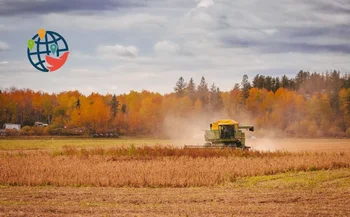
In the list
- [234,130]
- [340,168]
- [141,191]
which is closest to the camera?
[141,191]

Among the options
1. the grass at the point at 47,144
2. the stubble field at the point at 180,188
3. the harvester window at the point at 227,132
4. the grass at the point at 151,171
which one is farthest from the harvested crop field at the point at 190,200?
the grass at the point at 47,144

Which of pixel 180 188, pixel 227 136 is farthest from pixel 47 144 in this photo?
pixel 180 188

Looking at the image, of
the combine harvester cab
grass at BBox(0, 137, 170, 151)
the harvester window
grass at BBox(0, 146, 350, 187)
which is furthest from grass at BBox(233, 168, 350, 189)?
grass at BBox(0, 137, 170, 151)

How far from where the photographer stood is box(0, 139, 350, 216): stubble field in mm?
17281

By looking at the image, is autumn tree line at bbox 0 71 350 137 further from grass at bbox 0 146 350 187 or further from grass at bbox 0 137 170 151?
grass at bbox 0 146 350 187

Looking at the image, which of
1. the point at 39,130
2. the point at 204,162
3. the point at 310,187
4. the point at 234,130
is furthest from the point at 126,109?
the point at 310,187

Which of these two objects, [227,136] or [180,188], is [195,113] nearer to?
[227,136]

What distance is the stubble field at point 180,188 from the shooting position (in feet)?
56.7

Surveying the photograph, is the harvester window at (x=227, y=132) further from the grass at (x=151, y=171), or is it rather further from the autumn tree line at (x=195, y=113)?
the autumn tree line at (x=195, y=113)

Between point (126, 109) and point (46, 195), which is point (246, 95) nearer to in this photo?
point (126, 109)

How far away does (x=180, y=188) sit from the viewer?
23.2 m

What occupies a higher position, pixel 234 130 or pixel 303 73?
pixel 303 73

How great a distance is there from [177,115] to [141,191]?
4212 inches

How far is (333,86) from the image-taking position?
5940 inches
